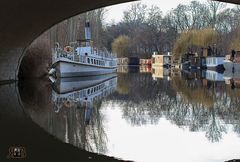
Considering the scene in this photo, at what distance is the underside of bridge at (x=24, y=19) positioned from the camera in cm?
1313

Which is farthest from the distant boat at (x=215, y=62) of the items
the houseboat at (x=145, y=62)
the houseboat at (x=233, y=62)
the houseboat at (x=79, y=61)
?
the houseboat at (x=145, y=62)

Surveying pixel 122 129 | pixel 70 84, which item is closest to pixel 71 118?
pixel 122 129

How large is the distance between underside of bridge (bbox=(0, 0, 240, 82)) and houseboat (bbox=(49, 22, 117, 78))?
594cm

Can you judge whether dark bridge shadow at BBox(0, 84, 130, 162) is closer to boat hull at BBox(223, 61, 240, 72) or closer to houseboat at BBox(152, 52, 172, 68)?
boat hull at BBox(223, 61, 240, 72)

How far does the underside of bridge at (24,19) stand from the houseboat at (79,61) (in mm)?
5941

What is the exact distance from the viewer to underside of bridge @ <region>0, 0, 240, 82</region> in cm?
1313

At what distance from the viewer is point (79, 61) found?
29.1 m

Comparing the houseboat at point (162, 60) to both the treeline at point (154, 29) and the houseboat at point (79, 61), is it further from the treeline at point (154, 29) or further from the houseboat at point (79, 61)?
the houseboat at point (79, 61)

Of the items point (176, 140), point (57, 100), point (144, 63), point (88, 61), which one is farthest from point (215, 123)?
point (144, 63)

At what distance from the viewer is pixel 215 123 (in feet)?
31.6

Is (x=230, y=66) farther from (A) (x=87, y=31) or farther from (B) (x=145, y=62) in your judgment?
(B) (x=145, y=62)

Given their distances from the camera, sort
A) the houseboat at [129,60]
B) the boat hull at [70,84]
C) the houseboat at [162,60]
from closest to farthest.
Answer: the boat hull at [70,84] → the houseboat at [162,60] → the houseboat at [129,60]

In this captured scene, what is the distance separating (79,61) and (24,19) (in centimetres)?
1368

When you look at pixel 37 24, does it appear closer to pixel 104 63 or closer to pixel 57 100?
pixel 57 100
